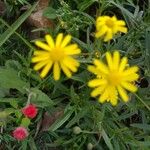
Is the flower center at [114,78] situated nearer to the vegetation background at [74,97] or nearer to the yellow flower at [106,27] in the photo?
the yellow flower at [106,27]

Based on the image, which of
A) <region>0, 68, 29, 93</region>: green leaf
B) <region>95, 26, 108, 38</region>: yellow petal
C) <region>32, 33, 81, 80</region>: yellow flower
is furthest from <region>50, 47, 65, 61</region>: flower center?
<region>0, 68, 29, 93</region>: green leaf

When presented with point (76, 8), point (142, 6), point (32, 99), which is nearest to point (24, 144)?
point (32, 99)

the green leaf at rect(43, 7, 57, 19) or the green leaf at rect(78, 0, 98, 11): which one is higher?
the green leaf at rect(78, 0, 98, 11)

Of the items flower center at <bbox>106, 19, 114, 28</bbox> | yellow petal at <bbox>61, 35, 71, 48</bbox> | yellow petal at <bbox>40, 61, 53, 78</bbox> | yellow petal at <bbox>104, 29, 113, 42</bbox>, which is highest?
flower center at <bbox>106, 19, 114, 28</bbox>

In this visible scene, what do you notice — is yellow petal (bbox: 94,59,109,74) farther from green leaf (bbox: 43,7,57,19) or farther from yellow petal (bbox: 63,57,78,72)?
green leaf (bbox: 43,7,57,19)

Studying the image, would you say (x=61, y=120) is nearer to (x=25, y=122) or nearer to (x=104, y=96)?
(x=25, y=122)

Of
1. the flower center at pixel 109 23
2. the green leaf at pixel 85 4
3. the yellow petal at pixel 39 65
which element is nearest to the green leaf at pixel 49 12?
the green leaf at pixel 85 4

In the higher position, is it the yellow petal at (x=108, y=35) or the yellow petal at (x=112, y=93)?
the yellow petal at (x=108, y=35)
